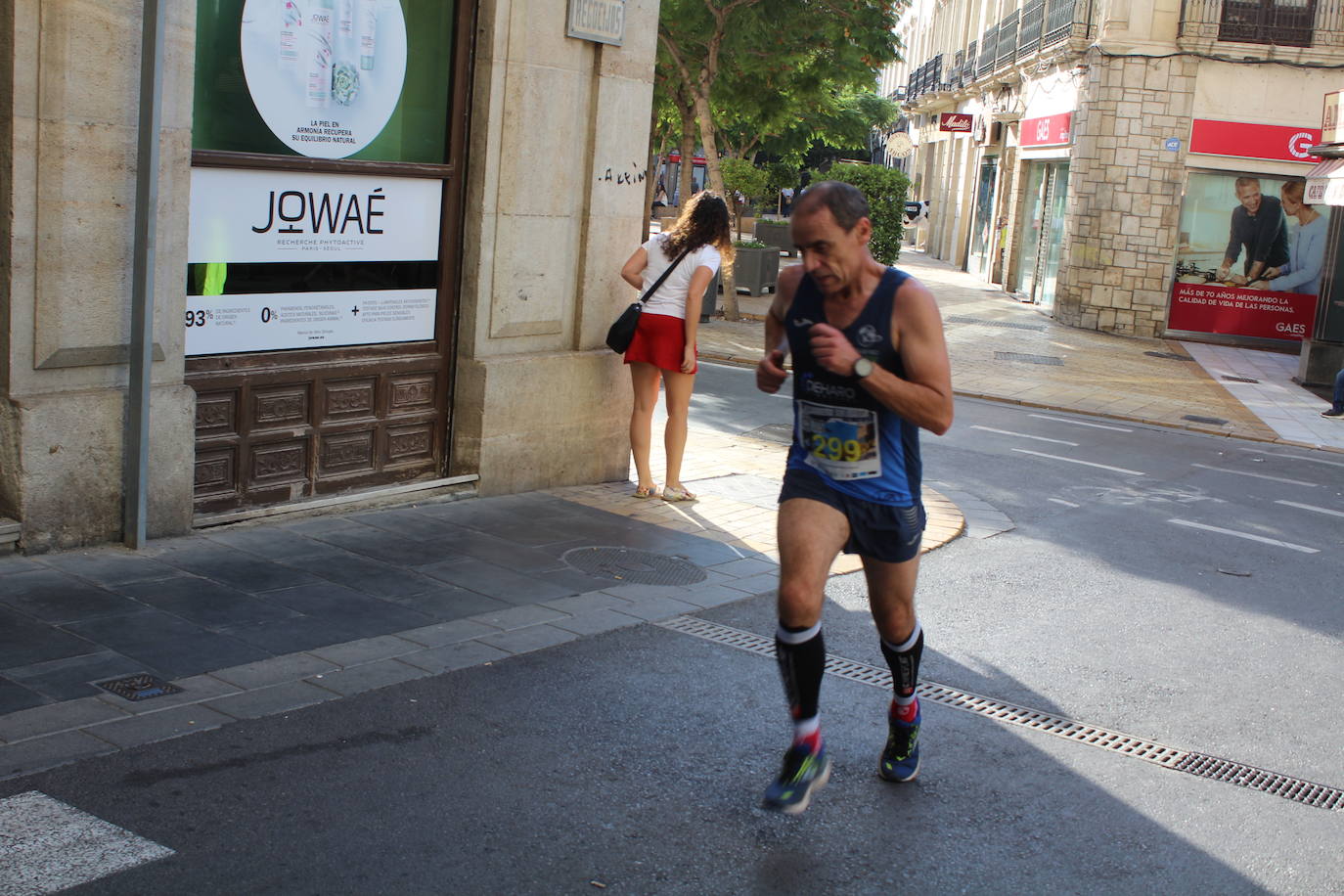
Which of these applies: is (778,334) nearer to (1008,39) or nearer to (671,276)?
(671,276)

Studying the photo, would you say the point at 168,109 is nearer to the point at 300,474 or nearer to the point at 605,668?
the point at 300,474

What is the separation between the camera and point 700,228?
27.7ft

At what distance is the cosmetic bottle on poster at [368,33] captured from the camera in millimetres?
7422

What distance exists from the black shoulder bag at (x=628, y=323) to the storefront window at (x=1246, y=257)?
59.2 feet

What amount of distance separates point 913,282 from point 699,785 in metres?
1.64

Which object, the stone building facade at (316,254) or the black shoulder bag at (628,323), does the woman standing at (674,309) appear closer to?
the black shoulder bag at (628,323)

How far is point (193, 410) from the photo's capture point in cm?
662

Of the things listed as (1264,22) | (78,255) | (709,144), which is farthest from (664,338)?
(1264,22)

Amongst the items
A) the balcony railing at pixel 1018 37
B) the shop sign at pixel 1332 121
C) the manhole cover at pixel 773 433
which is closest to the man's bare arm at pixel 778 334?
the manhole cover at pixel 773 433

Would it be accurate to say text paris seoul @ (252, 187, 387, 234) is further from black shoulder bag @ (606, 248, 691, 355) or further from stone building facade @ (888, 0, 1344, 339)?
stone building facade @ (888, 0, 1344, 339)

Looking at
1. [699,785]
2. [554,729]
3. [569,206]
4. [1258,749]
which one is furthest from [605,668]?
[569,206]

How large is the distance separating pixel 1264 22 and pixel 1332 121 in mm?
5440

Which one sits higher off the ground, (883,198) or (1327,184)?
(1327,184)

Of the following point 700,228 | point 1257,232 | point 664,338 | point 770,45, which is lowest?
point 664,338
